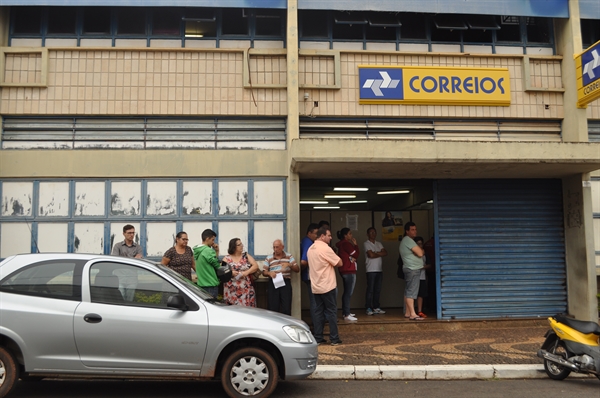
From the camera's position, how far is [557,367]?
7219 millimetres

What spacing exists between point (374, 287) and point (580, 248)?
4.02 metres

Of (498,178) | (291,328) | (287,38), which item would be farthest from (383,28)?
(291,328)

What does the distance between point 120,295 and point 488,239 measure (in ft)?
25.3

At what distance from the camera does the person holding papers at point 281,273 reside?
32.0 feet

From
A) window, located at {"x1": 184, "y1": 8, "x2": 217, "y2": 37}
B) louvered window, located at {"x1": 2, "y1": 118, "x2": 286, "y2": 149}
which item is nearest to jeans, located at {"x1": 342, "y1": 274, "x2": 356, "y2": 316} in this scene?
louvered window, located at {"x1": 2, "y1": 118, "x2": 286, "y2": 149}

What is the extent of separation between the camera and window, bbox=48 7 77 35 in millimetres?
11258

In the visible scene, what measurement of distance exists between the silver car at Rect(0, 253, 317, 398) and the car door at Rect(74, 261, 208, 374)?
1 cm

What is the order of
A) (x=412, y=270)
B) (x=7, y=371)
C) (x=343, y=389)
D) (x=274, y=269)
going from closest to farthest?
(x=7, y=371) < (x=343, y=389) < (x=274, y=269) < (x=412, y=270)

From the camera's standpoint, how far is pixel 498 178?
1152 centimetres

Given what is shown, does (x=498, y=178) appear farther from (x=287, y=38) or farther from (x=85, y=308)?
(x=85, y=308)

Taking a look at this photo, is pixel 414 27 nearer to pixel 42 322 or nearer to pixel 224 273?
pixel 224 273

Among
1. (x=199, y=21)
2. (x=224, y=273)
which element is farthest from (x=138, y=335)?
(x=199, y=21)

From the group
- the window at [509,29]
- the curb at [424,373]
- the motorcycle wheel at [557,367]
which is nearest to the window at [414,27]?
the window at [509,29]

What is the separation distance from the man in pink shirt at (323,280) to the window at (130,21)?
563 centimetres
